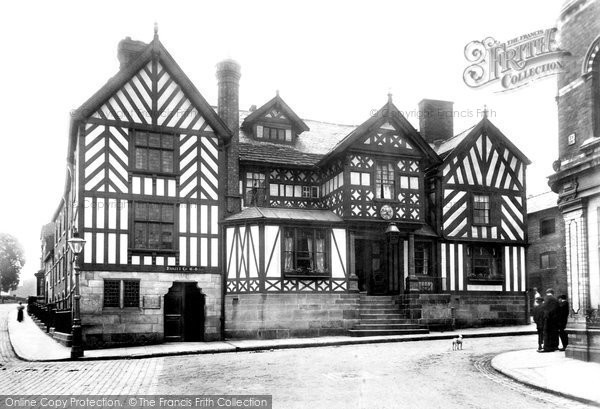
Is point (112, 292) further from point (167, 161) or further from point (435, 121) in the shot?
point (435, 121)

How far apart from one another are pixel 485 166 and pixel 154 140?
15.7 m

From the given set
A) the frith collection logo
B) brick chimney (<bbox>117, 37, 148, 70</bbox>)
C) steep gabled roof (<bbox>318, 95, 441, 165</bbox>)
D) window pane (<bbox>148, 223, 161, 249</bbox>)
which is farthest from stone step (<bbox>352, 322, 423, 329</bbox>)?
brick chimney (<bbox>117, 37, 148, 70</bbox>)

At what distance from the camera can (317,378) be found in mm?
13227

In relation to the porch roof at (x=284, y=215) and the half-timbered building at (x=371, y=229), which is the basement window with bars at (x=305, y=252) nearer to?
the half-timbered building at (x=371, y=229)

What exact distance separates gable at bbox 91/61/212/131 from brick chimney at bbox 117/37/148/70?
1.70 metres

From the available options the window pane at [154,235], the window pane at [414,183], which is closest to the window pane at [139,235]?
the window pane at [154,235]

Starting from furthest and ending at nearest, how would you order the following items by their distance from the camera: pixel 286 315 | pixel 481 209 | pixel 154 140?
pixel 481 209, pixel 154 140, pixel 286 315

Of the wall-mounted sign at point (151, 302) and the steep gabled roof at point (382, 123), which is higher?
the steep gabled roof at point (382, 123)

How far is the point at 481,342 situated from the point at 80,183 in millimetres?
15337

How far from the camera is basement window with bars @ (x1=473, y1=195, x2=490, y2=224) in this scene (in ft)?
99.3

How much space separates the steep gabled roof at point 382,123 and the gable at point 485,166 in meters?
2.76

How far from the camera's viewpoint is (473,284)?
29562mm

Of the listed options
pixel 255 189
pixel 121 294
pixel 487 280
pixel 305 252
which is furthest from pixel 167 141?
pixel 487 280

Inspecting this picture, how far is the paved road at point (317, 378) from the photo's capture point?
1080 centimetres
